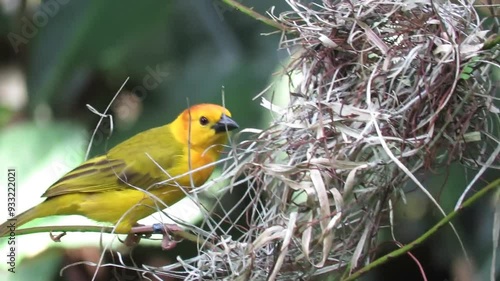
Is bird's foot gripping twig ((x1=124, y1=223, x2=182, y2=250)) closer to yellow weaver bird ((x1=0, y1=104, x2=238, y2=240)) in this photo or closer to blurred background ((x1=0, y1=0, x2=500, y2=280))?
yellow weaver bird ((x1=0, y1=104, x2=238, y2=240))

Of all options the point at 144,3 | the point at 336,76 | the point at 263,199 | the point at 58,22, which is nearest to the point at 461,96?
the point at 336,76

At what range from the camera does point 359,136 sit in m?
1.00

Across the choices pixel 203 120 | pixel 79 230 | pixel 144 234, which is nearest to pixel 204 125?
pixel 203 120

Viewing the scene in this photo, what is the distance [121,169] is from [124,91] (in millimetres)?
342

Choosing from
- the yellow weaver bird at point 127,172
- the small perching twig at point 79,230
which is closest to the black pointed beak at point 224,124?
the yellow weaver bird at point 127,172

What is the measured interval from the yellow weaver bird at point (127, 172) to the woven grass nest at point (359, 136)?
1.61ft

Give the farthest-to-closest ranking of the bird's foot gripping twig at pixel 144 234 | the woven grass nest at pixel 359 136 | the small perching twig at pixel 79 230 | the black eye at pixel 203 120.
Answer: the black eye at pixel 203 120, the bird's foot gripping twig at pixel 144 234, the small perching twig at pixel 79 230, the woven grass nest at pixel 359 136

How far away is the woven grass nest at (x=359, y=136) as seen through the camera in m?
1.00

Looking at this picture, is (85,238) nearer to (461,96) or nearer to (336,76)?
(336,76)

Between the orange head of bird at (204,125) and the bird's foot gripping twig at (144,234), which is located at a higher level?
the orange head of bird at (204,125)

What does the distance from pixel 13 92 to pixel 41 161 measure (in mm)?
276

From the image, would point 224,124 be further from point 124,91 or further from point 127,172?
point 124,91

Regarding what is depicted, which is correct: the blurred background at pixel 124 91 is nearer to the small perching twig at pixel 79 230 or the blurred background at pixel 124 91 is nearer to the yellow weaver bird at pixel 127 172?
the yellow weaver bird at pixel 127 172

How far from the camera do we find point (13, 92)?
1973mm
